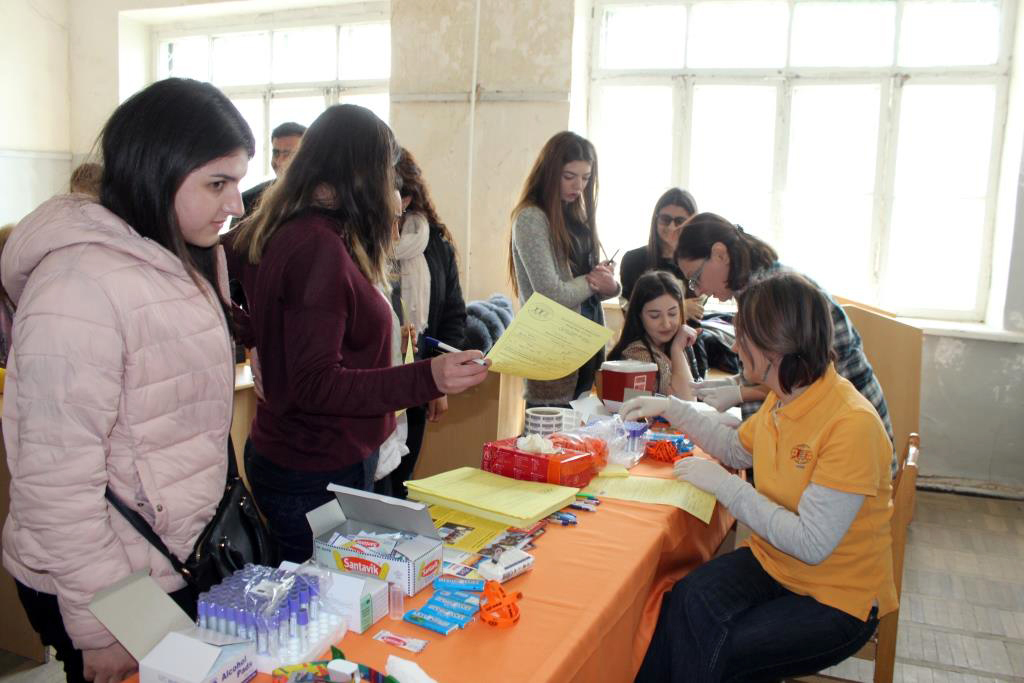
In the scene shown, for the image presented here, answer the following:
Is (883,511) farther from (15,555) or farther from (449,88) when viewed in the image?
(449,88)

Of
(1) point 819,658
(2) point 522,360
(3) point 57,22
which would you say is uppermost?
(3) point 57,22

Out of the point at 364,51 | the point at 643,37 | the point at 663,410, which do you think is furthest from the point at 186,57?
the point at 663,410

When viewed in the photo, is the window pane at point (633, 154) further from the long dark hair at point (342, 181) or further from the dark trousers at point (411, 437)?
the long dark hair at point (342, 181)

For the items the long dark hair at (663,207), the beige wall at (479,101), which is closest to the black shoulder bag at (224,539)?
the long dark hair at (663,207)

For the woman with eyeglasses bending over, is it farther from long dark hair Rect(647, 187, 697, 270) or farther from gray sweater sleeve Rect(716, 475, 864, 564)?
long dark hair Rect(647, 187, 697, 270)

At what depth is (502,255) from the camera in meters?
4.66

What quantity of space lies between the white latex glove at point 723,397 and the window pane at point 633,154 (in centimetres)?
259

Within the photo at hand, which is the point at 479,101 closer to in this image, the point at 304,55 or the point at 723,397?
the point at 304,55

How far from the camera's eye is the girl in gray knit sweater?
2775 mm

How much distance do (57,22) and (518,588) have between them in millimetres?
6507

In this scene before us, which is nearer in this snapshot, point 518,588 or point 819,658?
point 518,588

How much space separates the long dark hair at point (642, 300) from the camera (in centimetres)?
283

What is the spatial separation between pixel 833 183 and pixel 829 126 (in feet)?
1.06

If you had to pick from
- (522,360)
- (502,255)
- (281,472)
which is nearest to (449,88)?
(502,255)
